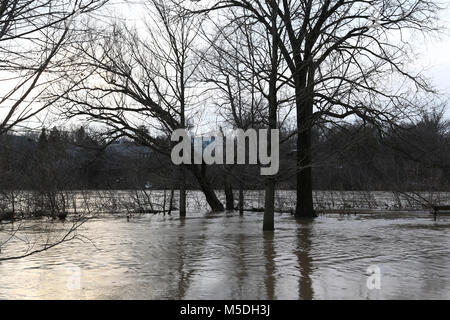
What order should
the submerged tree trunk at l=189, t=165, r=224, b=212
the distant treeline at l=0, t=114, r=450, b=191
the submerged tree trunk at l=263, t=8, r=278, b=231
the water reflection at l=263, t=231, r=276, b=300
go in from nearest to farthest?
the water reflection at l=263, t=231, r=276, b=300 → the submerged tree trunk at l=263, t=8, r=278, b=231 → the distant treeline at l=0, t=114, r=450, b=191 → the submerged tree trunk at l=189, t=165, r=224, b=212

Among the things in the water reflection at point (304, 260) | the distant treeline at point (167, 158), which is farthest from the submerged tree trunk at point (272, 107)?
the distant treeline at point (167, 158)

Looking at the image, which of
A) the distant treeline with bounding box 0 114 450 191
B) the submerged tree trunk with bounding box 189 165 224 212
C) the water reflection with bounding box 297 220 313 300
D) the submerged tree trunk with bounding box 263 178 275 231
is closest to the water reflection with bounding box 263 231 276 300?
the water reflection with bounding box 297 220 313 300

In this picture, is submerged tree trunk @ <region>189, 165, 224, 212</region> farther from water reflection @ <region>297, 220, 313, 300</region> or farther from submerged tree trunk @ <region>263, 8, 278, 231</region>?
submerged tree trunk @ <region>263, 8, 278, 231</region>

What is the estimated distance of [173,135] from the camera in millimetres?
24250

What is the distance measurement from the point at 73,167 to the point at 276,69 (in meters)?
13.4

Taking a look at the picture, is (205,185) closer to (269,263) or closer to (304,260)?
(304,260)

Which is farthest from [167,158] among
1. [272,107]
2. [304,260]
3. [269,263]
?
[269,263]

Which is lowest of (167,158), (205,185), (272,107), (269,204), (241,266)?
(241,266)

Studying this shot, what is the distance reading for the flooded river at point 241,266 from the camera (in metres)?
7.71

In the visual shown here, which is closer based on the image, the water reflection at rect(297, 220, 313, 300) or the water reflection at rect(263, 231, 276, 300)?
the water reflection at rect(297, 220, 313, 300)

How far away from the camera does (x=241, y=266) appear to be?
10039 millimetres

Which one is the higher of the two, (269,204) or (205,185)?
(205,185)

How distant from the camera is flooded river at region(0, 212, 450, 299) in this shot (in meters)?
7.71

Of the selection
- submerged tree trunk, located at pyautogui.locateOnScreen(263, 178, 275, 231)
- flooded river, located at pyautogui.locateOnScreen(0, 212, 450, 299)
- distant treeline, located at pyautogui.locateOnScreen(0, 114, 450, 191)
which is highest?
distant treeline, located at pyautogui.locateOnScreen(0, 114, 450, 191)
